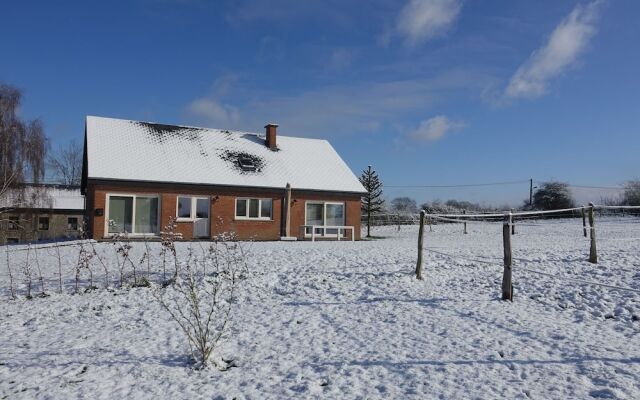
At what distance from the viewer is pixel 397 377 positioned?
5.13m

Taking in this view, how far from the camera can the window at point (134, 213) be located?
20156mm

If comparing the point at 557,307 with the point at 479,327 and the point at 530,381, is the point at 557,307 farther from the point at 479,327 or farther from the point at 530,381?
the point at 530,381

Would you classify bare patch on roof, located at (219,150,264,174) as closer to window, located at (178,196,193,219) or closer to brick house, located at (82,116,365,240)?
brick house, located at (82,116,365,240)

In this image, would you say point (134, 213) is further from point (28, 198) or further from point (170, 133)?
point (28, 198)

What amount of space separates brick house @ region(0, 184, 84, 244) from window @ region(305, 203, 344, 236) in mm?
10960

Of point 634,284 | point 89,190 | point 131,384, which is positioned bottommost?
point 131,384

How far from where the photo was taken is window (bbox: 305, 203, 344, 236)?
2388cm

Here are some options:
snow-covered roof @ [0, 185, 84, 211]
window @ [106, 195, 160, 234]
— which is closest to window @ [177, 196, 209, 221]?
window @ [106, 195, 160, 234]

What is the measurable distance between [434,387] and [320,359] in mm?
1457

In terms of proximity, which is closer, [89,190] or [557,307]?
[557,307]

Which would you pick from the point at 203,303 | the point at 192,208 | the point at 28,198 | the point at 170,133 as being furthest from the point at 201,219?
the point at 203,303

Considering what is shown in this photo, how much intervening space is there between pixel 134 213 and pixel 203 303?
43.4ft

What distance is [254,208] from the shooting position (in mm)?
22703

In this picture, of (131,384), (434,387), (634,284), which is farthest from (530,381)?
(634,284)
